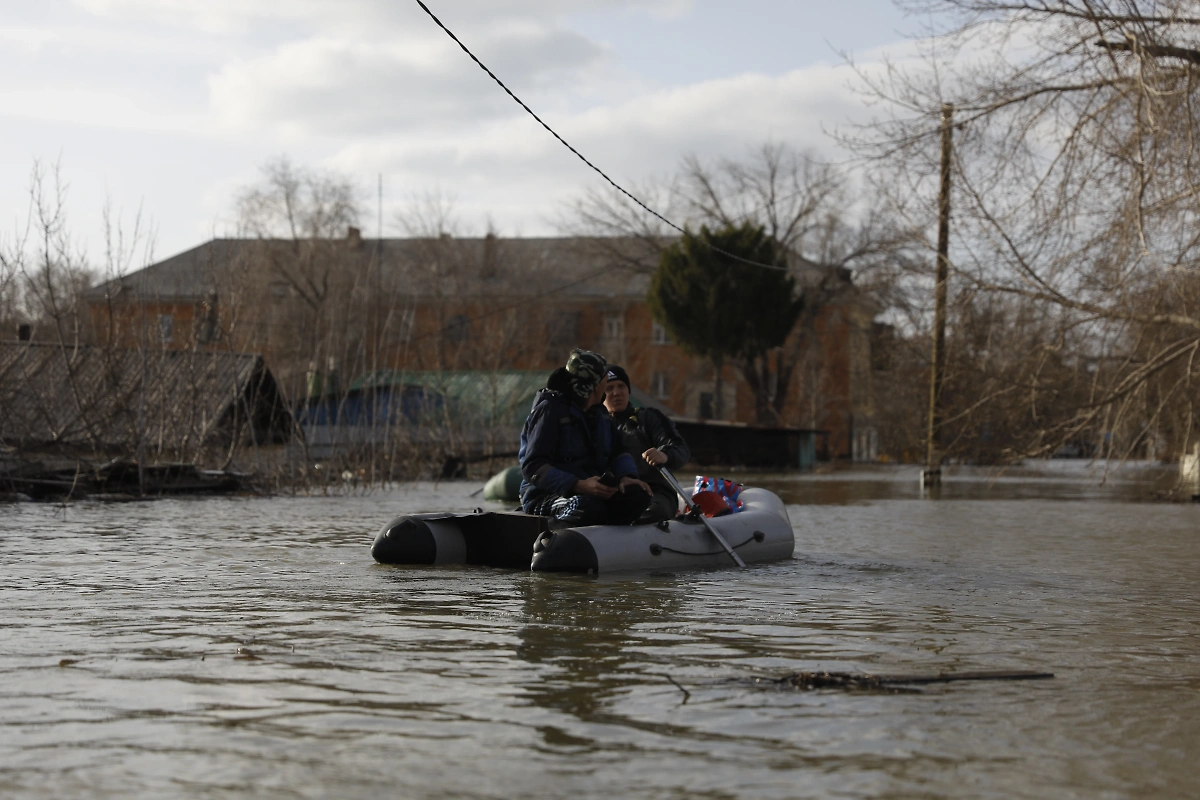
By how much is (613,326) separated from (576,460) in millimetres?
55163

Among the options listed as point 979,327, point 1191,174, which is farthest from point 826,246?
point 1191,174

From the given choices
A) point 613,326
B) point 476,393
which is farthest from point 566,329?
point 476,393

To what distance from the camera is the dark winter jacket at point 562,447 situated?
34.2ft

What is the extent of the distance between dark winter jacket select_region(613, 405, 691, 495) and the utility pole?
863 cm

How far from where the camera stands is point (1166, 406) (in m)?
19.2

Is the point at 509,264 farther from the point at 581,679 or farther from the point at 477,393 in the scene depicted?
the point at 581,679

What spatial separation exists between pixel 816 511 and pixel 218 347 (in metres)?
8.68

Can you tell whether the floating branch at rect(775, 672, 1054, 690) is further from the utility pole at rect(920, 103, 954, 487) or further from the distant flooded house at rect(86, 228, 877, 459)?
the distant flooded house at rect(86, 228, 877, 459)

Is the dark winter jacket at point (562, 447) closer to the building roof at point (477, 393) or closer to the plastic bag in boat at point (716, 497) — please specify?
the plastic bag in boat at point (716, 497)

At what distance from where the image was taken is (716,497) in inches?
489

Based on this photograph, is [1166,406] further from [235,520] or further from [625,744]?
[625,744]

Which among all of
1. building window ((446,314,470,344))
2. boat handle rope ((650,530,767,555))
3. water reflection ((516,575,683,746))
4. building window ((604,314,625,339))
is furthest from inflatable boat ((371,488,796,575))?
building window ((604,314,625,339))

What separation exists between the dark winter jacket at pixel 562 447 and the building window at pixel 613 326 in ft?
177

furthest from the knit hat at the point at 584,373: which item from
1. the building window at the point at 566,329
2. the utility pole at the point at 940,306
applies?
the building window at the point at 566,329
